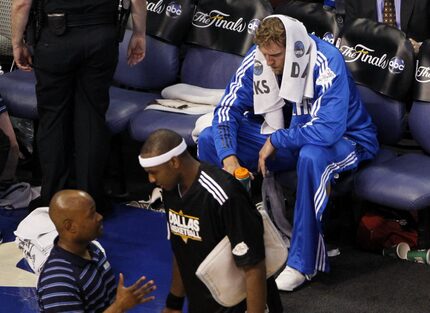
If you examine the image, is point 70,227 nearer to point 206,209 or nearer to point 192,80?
Result: point 206,209

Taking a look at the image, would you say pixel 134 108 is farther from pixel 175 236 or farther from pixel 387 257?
pixel 175 236

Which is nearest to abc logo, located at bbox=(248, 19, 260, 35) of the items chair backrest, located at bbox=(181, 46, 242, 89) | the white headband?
chair backrest, located at bbox=(181, 46, 242, 89)

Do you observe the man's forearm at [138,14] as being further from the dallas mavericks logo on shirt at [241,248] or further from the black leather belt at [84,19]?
the dallas mavericks logo on shirt at [241,248]

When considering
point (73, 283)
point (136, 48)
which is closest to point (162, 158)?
point (73, 283)

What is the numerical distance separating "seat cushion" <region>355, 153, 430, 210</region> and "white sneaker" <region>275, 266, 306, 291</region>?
569 millimetres

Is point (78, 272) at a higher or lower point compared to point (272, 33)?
lower

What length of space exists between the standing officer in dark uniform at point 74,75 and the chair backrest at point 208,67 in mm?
536

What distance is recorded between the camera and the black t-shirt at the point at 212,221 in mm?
3590

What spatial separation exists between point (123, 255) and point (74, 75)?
1.03 m

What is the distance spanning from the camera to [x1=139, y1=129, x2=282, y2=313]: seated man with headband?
141 inches

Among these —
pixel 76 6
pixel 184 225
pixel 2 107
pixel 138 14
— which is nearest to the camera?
pixel 184 225

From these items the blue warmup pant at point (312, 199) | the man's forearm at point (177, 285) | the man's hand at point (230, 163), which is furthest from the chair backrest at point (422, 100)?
the man's forearm at point (177, 285)

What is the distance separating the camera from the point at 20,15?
549cm

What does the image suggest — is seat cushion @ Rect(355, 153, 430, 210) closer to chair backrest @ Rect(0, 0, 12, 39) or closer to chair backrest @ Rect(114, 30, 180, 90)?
chair backrest @ Rect(114, 30, 180, 90)
